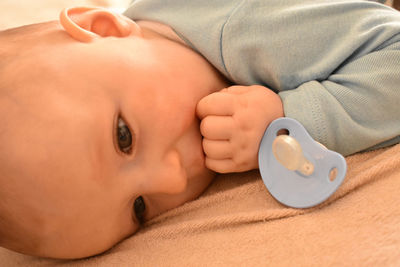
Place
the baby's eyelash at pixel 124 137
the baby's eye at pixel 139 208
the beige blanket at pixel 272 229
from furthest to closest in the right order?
the baby's eye at pixel 139 208 < the baby's eyelash at pixel 124 137 < the beige blanket at pixel 272 229

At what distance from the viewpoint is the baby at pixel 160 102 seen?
59 centimetres

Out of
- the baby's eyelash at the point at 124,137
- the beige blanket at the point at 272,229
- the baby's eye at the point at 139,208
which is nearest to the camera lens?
the beige blanket at the point at 272,229

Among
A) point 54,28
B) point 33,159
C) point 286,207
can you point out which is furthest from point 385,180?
point 54,28

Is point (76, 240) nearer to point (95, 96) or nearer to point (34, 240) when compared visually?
point (34, 240)

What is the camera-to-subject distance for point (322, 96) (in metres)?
0.70

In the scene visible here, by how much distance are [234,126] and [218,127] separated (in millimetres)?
32

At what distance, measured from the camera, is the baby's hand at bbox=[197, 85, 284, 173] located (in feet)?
2.29

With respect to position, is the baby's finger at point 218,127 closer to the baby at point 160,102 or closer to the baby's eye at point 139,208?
the baby at point 160,102

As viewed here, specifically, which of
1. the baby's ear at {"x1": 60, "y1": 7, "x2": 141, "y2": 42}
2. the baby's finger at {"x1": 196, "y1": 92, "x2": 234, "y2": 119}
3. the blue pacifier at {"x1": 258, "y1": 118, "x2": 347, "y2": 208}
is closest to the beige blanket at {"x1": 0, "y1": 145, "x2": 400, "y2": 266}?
the blue pacifier at {"x1": 258, "y1": 118, "x2": 347, "y2": 208}

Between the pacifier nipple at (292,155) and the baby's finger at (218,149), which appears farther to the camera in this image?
the baby's finger at (218,149)

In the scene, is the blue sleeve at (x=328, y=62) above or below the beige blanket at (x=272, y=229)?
above

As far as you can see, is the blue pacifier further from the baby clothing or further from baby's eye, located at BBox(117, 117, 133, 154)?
baby's eye, located at BBox(117, 117, 133, 154)

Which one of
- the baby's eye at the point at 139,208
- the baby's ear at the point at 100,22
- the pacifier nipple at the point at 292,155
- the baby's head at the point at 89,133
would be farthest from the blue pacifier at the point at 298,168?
the baby's ear at the point at 100,22

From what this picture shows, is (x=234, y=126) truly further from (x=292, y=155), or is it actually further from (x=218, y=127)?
(x=292, y=155)
